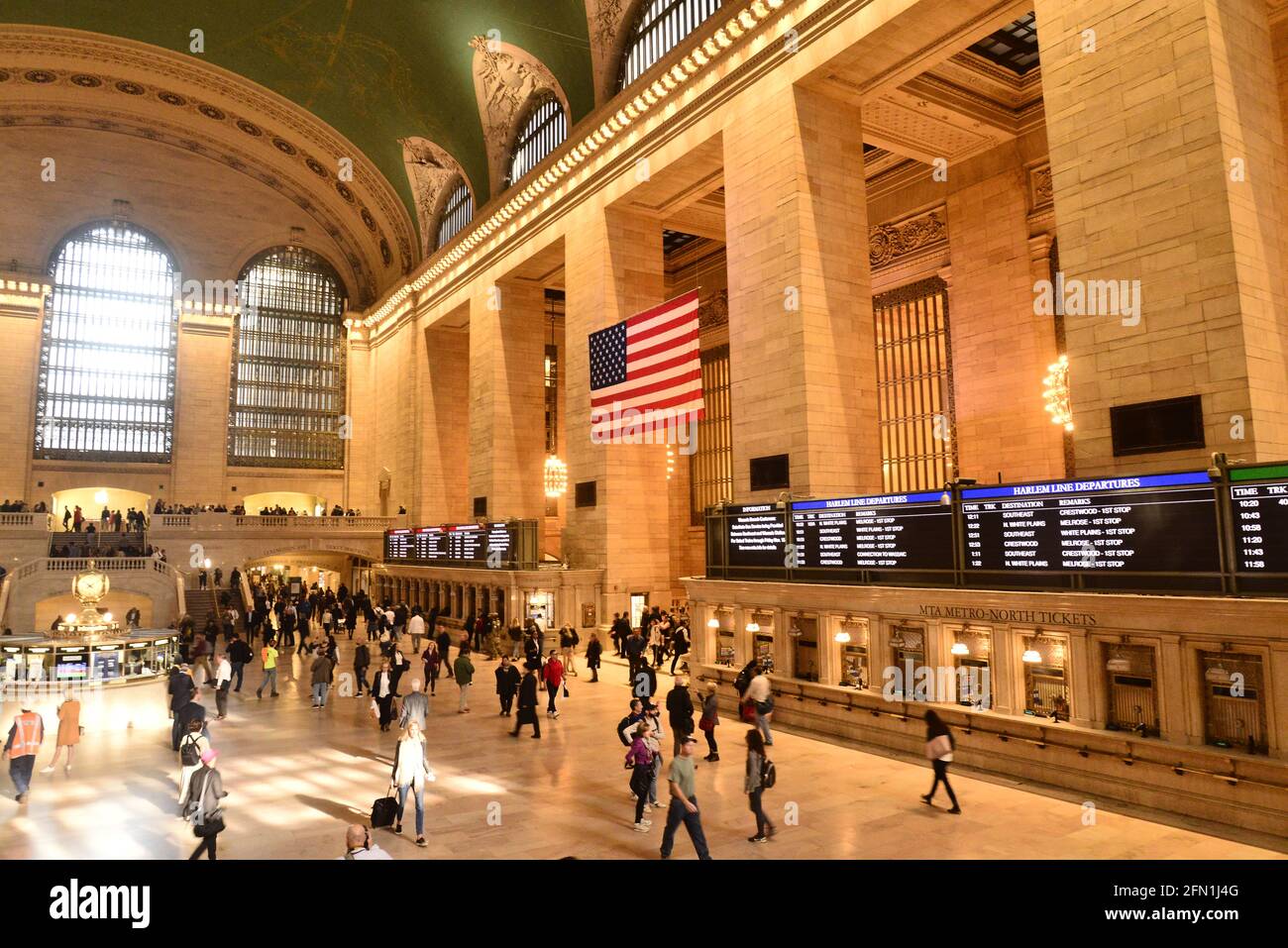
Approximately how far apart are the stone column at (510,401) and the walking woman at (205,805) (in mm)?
19683

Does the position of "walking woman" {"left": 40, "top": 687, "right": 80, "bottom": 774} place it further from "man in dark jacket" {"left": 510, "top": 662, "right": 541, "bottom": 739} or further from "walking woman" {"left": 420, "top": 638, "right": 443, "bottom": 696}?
"walking woman" {"left": 420, "top": 638, "right": 443, "bottom": 696}

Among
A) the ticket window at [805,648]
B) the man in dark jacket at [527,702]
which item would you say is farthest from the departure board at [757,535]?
the man in dark jacket at [527,702]

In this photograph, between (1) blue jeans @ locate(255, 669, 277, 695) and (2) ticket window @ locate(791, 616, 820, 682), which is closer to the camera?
(2) ticket window @ locate(791, 616, 820, 682)

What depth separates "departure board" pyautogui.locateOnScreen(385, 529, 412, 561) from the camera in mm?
29991

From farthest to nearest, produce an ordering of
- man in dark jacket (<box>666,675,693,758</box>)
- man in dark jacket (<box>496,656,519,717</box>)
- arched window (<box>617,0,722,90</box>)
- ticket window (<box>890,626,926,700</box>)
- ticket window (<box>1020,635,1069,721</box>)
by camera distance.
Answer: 1. arched window (<box>617,0,722,90</box>)
2. man in dark jacket (<box>496,656,519,717</box>)
3. ticket window (<box>890,626,926,700</box>)
4. man in dark jacket (<box>666,675,693,758</box>)
5. ticket window (<box>1020,635,1069,721</box>)

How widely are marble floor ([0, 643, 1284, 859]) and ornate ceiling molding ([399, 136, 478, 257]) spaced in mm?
24316

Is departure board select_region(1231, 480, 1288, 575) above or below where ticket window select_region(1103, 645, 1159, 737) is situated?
above

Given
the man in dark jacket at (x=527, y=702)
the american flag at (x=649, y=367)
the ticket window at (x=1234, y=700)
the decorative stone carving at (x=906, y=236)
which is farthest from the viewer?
the decorative stone carving at (x=906, y=236)

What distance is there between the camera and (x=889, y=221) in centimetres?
2173

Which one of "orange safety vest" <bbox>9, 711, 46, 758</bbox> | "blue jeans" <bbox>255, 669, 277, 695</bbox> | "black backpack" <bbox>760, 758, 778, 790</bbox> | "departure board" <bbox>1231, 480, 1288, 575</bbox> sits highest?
"departure board" <bbox>1231, 480, 1288, 575</bbox>

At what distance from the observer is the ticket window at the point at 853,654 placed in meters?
11.6

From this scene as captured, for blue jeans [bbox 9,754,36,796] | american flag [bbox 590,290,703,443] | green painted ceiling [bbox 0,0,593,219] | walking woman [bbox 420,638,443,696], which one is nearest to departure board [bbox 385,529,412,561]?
american flag [bbox 590,290,703,443]

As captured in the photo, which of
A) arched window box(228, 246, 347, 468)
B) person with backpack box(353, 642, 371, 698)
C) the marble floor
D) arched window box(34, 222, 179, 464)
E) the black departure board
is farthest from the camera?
arched window box(228, 246, 347, 468)

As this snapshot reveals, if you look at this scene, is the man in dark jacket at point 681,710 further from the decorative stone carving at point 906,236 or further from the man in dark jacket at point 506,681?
the decorative stone carving at point 906,236
